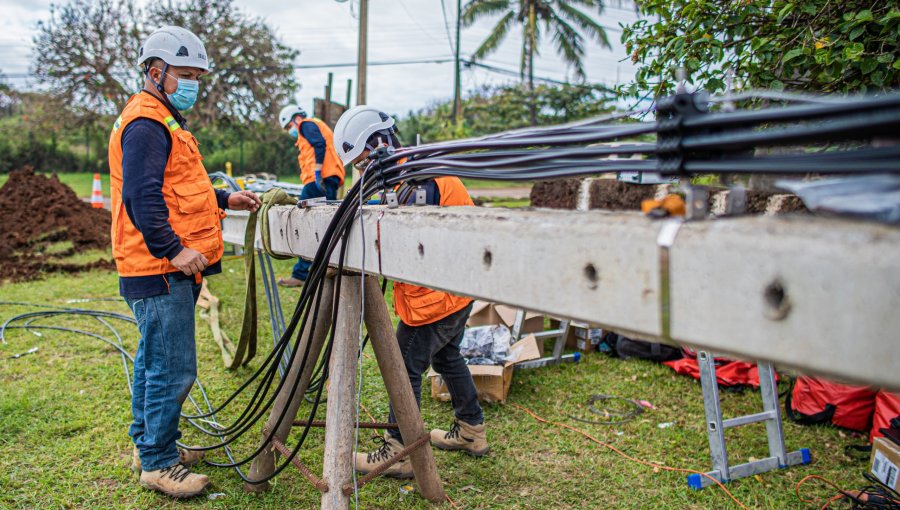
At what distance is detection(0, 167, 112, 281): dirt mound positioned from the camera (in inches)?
395

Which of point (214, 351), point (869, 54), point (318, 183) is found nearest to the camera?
point (869, 54)

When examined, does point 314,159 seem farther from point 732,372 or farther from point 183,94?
point 732,372

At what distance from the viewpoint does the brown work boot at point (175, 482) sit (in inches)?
132

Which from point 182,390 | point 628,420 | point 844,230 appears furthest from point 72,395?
point 844,230

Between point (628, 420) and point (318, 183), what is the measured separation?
528 cm

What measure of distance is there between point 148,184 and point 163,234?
0.24 m

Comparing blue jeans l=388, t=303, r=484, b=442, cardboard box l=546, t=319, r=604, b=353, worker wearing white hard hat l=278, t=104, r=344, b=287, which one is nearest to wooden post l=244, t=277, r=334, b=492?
blue jeans l=388, t=303, r=484, b=442

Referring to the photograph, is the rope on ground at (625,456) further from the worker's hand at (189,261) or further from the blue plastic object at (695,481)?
the worker's hand at (189,261)

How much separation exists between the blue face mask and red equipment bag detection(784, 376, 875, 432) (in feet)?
13.5

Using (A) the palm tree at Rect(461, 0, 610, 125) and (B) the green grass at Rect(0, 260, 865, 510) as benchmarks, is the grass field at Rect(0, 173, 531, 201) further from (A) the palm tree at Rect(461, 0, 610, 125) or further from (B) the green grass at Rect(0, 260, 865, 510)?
(B) the green grass at Rect(0, 260, 865, 510)

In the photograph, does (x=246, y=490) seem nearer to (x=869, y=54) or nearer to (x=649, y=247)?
(x=649, y=247)

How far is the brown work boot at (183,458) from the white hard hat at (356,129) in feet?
6.29

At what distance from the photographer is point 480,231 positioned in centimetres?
169

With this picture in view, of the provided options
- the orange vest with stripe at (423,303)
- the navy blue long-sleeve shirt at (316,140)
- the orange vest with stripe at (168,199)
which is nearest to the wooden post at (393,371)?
the orange vest with stripe at (423,303)
